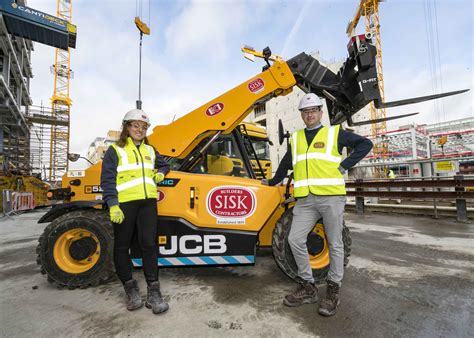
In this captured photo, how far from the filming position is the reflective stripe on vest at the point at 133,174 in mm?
2393

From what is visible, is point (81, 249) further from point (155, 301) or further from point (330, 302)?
point (330, 302)

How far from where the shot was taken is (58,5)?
151 feet

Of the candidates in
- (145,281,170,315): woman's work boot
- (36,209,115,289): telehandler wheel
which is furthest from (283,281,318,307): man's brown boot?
(36,209,115,289): telehandler wheel

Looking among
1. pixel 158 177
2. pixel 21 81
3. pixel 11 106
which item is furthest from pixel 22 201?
pixel 21 81

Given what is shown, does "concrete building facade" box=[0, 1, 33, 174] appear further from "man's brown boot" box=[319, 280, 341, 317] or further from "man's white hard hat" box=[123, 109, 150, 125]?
"man's brown boot" box=[319, 280, 341, 317]

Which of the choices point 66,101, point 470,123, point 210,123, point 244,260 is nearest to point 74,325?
point 244,260

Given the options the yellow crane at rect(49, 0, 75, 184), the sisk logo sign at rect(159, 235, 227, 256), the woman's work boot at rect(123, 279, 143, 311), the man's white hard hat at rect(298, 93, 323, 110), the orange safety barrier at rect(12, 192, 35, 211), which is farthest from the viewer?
the yellow crane at rect(49, 0, 75, 184)

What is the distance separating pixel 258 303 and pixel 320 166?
1.42 meters

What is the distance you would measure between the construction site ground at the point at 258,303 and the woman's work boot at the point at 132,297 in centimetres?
5

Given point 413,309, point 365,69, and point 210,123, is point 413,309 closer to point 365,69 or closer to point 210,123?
point 365,69

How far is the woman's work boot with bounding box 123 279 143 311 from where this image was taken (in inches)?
92.1

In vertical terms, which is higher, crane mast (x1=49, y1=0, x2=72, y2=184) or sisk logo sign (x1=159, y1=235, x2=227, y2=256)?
crane mast (x1=49, y1=0, x2=72, y2=184)

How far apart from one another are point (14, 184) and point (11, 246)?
9295 mm

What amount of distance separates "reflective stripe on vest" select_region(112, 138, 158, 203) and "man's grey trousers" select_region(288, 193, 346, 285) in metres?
1.44
